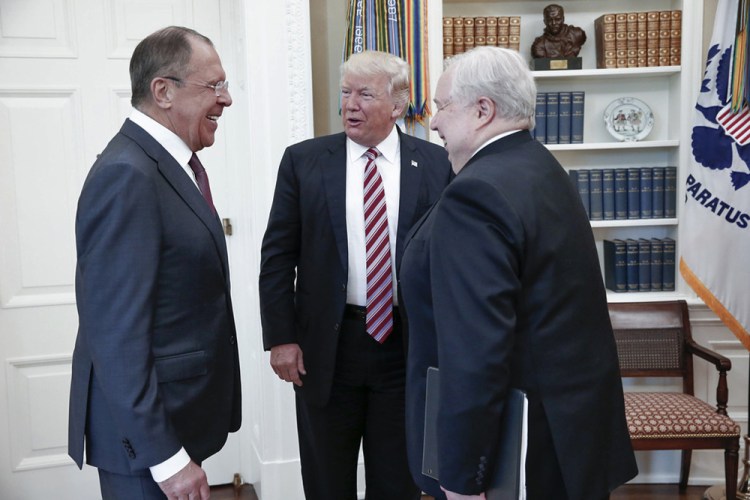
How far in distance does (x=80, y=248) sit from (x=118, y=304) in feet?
0.44

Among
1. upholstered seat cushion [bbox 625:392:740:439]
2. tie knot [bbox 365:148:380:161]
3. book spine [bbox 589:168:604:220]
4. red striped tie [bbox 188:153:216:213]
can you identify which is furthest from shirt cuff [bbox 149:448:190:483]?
book spine [bbox 589:168:604:220]

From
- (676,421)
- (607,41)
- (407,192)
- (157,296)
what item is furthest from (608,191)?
(157,296)

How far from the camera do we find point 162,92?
1.64 meters

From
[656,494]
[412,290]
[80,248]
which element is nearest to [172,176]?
[80,248]

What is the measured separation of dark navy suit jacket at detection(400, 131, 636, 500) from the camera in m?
1.41

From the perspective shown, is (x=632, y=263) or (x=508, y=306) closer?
(x=508, y=306)

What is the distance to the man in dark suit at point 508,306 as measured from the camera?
1412 millimetres

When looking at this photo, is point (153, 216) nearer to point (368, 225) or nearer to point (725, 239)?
point (368, 225)

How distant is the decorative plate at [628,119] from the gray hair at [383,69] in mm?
1631

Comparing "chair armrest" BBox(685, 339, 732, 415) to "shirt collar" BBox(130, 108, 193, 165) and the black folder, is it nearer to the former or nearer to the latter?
the black folder

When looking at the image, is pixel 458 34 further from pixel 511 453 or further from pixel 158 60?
pixel 511 453

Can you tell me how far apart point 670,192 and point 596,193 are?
1.11ft

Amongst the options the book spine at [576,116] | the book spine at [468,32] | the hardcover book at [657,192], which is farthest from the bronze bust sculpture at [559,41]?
the hardcover book at [657,192]

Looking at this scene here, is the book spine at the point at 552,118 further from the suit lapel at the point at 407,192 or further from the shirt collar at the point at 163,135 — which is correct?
the shirt collar at the point at 163,135
